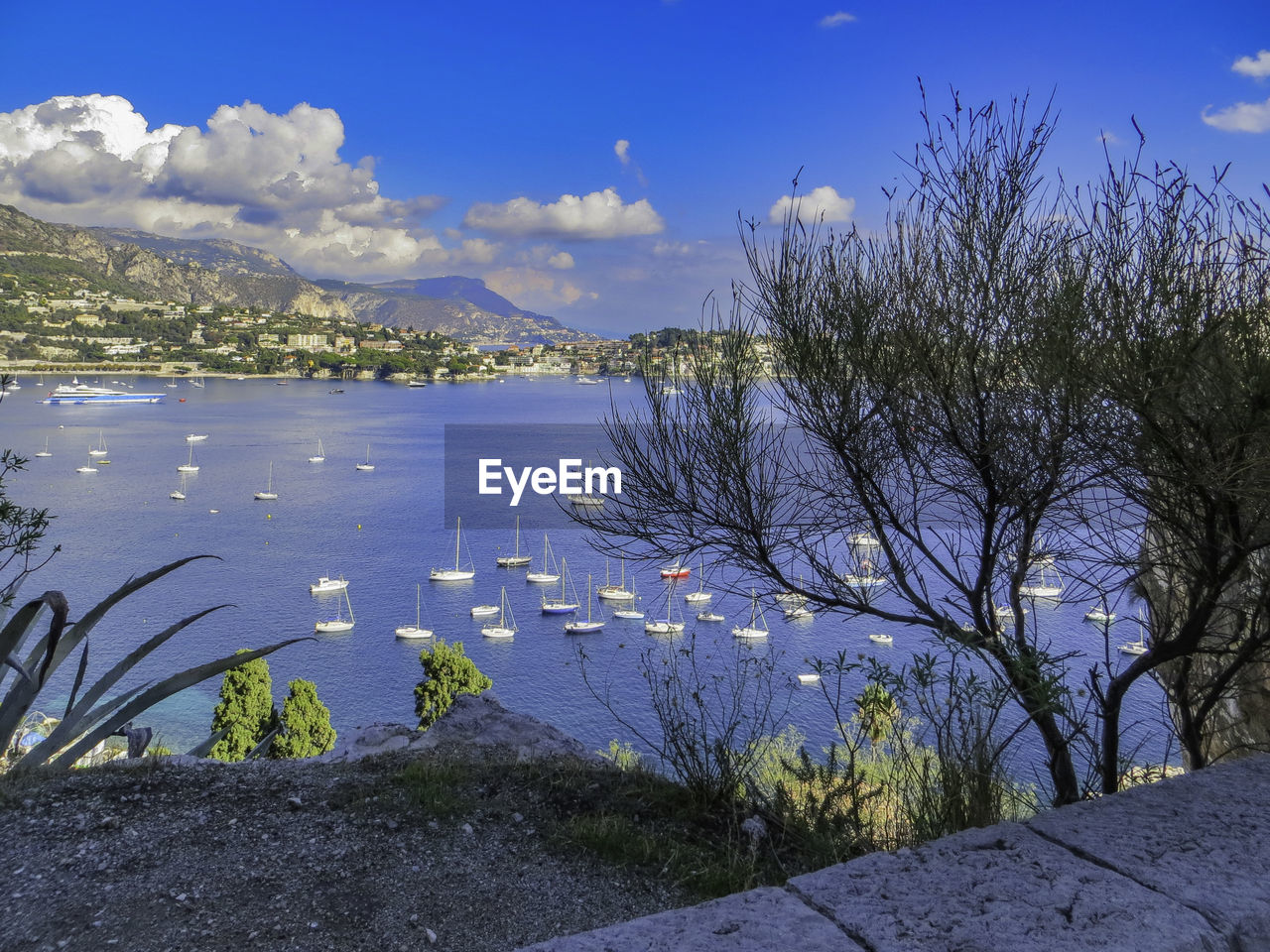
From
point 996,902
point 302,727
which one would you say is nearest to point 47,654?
point 996,902

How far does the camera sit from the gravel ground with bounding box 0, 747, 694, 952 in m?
1.74

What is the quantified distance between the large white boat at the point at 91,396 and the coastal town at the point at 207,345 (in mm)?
4352

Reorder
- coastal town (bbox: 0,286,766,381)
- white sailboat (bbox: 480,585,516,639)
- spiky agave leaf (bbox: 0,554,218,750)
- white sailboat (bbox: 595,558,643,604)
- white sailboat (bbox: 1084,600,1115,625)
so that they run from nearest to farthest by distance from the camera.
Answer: spiky agave leaf (bbox: 0,554,218,750) → white sailboat (bbox: 1084,600,1115,625) → white sailboat (bbox: 480,585,516,639) → white sailboat (bbox: 595,558,643,604) → coastal town (bbox: 0,286,766,381)

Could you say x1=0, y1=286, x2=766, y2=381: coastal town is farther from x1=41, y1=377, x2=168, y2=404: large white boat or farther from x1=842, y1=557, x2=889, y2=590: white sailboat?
x1=842, y1=557, x2=889, y2=590: white sailboat

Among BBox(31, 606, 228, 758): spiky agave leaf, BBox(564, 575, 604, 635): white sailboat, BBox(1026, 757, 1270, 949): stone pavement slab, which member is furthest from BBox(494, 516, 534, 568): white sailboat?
BBox(1026, 757, 1270, 949): stone pavement slab

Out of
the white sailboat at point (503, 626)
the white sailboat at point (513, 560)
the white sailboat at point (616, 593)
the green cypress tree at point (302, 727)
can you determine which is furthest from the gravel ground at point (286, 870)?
the white sailboat at point (513, 560)

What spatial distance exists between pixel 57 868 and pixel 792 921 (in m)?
1.71

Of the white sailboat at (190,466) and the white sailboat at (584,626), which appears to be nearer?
the white sailboat at (584,626)

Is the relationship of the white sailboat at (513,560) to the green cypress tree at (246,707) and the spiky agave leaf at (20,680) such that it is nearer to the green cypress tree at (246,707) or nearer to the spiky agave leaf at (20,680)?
the green cypress tree at (246,707)

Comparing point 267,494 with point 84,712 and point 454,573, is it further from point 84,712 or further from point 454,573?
point 84,712

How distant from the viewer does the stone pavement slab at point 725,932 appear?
1.09 metres

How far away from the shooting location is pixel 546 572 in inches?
1460

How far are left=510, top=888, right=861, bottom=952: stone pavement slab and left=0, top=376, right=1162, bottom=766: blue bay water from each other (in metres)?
4.15

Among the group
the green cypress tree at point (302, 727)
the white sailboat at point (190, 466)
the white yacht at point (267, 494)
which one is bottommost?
the green cypress tree at point (302, 727)
